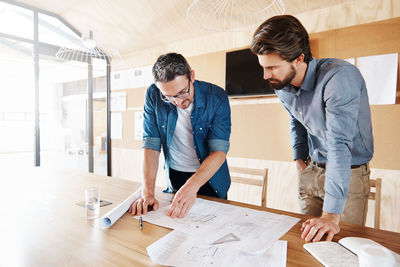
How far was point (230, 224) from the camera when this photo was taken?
0.90m

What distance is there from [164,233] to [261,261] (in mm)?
333

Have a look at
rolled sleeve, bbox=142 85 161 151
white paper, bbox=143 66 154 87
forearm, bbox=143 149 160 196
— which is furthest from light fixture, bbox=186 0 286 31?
forearm, bbox=143 149 160 196

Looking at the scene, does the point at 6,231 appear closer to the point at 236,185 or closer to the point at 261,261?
the point at 261,261

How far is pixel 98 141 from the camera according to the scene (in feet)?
13.7

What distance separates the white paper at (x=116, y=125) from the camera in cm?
405

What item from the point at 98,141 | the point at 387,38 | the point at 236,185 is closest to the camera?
the point at 387,38

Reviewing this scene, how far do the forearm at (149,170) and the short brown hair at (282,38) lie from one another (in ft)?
2.51

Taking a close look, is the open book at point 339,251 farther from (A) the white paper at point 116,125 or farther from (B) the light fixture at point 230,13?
(A) the white paper at point 116,125

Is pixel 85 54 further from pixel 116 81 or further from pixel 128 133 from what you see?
pixel 128 133

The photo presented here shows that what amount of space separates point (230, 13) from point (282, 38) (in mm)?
1773

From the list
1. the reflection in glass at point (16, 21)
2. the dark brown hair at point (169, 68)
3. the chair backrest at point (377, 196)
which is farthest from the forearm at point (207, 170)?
the reflection in glass at point (16, 21)

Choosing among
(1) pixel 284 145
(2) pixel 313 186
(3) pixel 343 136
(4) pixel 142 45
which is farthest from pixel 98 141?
(3) pixel 343 136

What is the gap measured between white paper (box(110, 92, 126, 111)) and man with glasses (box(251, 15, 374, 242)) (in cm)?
314

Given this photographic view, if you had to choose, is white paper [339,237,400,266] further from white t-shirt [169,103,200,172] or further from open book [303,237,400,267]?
white t-shirt [169,103,200,172]
